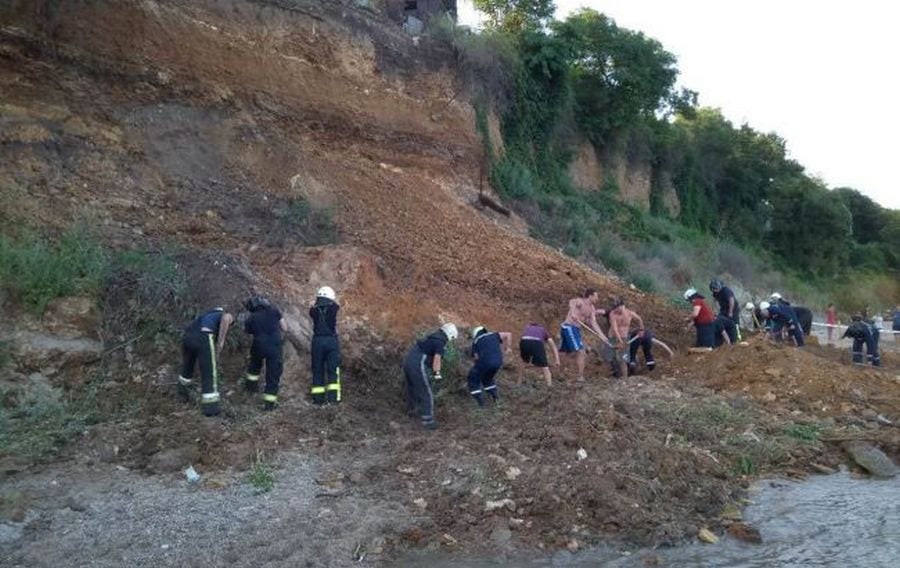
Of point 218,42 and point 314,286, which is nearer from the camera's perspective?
point 314,286

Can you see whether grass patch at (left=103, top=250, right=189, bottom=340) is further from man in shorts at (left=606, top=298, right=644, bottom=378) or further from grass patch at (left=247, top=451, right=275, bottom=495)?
man in shorts at (left=606, top=298, right=644, bottom=378)

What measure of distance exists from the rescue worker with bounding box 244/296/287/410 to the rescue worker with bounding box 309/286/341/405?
0.47m

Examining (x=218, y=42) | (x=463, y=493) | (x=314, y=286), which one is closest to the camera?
(x=463, y=493)

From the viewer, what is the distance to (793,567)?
23.3 feet

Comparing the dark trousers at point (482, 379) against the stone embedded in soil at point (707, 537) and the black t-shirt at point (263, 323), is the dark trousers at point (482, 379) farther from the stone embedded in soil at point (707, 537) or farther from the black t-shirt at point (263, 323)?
the stone embedded in soil at point (707, 537)

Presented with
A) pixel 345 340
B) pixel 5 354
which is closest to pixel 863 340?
pixel 345 340

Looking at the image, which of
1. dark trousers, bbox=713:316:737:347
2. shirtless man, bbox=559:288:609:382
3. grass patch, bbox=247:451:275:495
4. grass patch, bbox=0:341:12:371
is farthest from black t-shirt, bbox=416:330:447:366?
dark trousers, bbox=713:316:737:347

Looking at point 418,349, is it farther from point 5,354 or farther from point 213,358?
point 5,354

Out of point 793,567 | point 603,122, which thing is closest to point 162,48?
point 793,567

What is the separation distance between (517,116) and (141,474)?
17838 mm

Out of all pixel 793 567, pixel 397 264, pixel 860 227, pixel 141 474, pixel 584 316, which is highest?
pixel 860 227

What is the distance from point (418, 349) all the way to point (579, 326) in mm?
4293

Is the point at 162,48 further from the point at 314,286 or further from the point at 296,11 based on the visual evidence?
the point at 314,286

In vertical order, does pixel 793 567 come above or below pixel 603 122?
below
